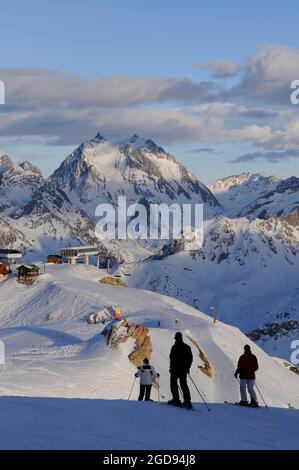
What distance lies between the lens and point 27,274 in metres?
108

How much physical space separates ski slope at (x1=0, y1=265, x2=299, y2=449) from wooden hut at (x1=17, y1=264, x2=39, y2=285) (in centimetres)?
160

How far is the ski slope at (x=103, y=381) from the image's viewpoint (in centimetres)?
1778

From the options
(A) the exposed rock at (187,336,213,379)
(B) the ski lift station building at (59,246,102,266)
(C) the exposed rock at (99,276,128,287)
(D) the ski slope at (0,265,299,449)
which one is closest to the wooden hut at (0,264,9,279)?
(D) the ski slope at (0,265,299,449)

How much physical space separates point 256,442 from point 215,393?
37.2 metres

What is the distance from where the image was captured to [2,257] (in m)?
141

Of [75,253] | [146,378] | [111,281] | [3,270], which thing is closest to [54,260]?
[75,253]

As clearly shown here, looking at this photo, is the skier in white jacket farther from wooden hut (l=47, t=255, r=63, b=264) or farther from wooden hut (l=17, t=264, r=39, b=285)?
wooden hut (l=47, t=255, r=63, b=264)

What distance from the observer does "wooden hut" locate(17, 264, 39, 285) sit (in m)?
107

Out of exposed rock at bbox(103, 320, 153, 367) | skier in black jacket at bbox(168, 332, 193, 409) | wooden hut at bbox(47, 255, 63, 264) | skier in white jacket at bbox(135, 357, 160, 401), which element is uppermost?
wooden hut at bbox(47, 255, 63, 264)

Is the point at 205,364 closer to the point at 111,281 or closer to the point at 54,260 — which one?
the point at 111,281

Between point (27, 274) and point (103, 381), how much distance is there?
6905 cm

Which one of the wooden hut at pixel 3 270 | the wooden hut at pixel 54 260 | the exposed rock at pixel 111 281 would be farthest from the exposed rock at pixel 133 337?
the wooden hut at pixel 54 260

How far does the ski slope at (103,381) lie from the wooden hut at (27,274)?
1.60 meters
